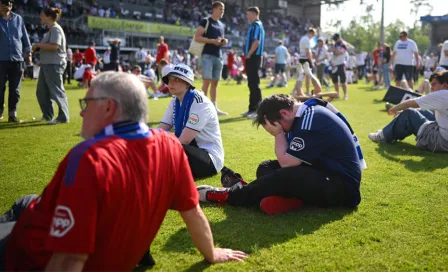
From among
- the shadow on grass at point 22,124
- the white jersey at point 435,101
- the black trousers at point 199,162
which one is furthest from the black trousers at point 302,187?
the shadow on grass at point 22,124

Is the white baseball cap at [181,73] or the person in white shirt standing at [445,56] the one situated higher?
the person in white shirt standing at [445,56]

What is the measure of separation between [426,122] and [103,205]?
545 centimetres

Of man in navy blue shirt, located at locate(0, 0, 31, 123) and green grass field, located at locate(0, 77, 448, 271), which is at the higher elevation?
man in navy blue shirt, located at locate(0, 0, 31, 123)

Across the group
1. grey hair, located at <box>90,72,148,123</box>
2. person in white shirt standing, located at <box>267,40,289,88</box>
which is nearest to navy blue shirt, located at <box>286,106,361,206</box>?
grey hair, located at <box>90,72,148,123</box>

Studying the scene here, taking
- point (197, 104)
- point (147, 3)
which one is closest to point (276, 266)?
point (197, 104)

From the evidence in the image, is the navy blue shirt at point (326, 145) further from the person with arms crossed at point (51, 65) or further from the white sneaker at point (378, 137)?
the person with arms crossed at point (51, 65)

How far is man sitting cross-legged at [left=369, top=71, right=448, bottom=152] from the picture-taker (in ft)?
17.3

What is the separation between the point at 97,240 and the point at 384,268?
5.77 ft

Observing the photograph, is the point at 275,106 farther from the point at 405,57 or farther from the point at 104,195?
the point at 405,57

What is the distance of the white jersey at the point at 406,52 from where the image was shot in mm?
13391

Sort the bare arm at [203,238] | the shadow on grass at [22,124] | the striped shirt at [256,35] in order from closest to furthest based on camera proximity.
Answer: the bare arm at [203,238] → the shadow on grass at [22,124] → the striped shirt at [256,35]

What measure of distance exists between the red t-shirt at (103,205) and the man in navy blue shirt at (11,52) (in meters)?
6.82

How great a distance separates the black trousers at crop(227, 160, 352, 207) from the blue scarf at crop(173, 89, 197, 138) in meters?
1.24

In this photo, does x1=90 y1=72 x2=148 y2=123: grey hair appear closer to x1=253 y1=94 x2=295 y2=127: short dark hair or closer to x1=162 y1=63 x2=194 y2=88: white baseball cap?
x1=253 y1=94 x2=295 y2=127: short dark hair
